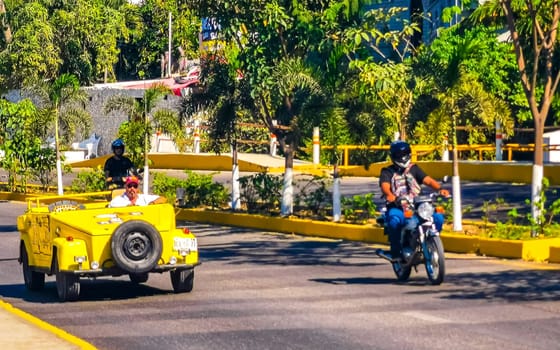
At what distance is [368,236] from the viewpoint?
22.2 m

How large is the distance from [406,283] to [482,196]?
508 inches

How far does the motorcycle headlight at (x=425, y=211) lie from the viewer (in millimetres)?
15391

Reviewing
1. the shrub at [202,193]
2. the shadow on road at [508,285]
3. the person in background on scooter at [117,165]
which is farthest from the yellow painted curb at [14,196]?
the shadow on road at [508,285]

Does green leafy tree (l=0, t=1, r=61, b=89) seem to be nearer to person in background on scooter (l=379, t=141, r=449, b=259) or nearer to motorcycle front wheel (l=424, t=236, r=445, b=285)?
person in background on scooter (l=379, t=141, r=449, b=259)

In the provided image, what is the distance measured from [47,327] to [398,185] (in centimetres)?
550

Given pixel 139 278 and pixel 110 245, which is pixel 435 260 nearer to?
pixel 139 278

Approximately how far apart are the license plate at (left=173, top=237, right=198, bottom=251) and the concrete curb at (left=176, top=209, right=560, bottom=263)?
220 centimetres

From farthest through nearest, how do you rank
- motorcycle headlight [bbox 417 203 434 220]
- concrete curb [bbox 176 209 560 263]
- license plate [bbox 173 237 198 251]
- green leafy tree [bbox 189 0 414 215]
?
green leafy tree [bbox 189 0 414 215] → concrete curb [bbox 176 209 560 263] → motorcycle headlight [bbox 417 203 434 220] → license plate [bbox 173 237 198 251]

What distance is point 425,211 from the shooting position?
50.6 ft

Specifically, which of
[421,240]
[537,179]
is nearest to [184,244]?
[421,240]

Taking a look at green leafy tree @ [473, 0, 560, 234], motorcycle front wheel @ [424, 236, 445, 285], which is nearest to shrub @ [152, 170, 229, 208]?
green leafy tree @ [473, 0, 560, 234]

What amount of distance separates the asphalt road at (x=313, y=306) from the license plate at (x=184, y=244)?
0.61 metres

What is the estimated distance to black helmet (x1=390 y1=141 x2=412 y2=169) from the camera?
1602 cm

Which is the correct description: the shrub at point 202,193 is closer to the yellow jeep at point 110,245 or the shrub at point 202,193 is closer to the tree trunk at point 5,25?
the yellow jeep at point 110,245
